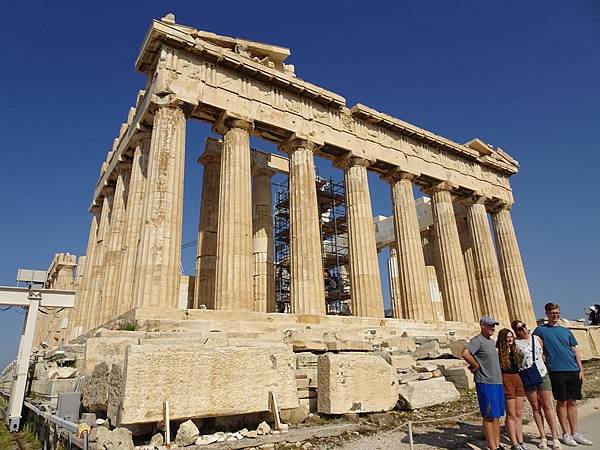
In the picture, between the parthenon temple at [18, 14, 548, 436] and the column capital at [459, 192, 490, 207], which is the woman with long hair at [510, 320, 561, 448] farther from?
the column capital at [459, 192, 490, 207]

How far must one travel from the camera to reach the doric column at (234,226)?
1543 centimetres

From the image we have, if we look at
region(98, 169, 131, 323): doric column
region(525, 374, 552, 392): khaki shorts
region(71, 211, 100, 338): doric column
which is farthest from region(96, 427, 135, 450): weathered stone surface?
region(71, 211, 100, 338): doric column

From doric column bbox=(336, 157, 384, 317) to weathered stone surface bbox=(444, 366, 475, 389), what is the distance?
855cm

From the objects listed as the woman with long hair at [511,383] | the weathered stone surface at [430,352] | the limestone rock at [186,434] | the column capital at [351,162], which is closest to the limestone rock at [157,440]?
the limestone rock at [186,434]

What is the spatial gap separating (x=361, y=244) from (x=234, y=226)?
6506 mm

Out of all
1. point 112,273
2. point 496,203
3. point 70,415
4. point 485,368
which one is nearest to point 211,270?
point 112,273

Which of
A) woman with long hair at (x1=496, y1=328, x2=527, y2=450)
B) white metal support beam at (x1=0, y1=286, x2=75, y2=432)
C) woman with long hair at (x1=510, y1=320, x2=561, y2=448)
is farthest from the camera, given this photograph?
white metal support beam at (x1=0, y1=286, x2=75, y2=432)

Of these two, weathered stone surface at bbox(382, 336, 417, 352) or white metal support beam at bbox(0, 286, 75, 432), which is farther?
weathered stone surface at bbox(382, 336, 417, 352)

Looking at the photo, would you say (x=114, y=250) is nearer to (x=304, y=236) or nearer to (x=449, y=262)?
(x=304, y=236)

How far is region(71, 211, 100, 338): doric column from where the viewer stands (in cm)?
2184

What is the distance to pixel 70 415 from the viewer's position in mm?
6875

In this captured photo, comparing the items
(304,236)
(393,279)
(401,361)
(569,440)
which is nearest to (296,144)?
(304,236)

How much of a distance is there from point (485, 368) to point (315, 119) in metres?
16.4

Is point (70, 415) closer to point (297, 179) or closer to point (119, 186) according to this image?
point (297, 179)
